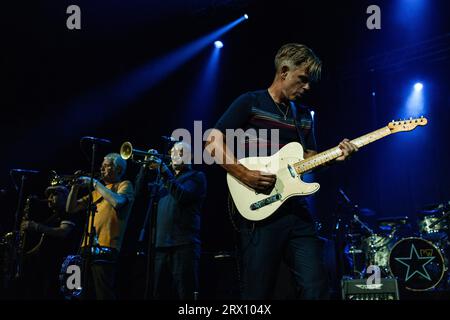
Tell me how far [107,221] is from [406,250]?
530 centimetres

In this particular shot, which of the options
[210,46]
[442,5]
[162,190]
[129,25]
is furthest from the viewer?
[210,46]

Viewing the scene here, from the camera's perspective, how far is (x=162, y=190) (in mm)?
5363

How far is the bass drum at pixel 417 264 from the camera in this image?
7.02m

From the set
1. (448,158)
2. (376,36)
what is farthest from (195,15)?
(448,158)

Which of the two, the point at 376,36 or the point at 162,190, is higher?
the point at 376,36

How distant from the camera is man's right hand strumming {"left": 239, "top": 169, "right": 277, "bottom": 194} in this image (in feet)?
9.07

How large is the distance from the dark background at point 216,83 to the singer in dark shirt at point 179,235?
204 centimetres

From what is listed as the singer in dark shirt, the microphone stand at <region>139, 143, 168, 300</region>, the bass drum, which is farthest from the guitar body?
the bass drum

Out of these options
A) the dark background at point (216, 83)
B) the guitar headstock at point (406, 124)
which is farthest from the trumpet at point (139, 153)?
the guitar headstock at point (406, 124)

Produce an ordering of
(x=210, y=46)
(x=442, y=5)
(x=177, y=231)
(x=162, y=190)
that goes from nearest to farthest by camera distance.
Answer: (x=177, y=231) < (x=162, y=190) < (x=442, y=5) < (x=210, y=46)

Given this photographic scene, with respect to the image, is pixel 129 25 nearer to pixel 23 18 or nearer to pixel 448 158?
pixel 23 18

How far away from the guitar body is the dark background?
4278mm

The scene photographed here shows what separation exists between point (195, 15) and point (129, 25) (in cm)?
139

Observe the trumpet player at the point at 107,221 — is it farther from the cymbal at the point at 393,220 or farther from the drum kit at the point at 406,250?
the cymbal at the point at 393,220
